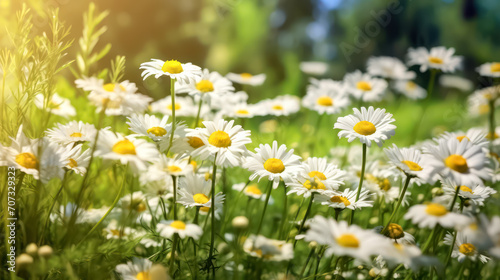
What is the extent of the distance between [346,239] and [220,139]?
420mm

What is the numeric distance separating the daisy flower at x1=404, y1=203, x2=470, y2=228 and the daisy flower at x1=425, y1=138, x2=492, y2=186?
0.10m

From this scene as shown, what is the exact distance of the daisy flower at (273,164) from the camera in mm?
1121

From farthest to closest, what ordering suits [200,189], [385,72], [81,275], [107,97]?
[385,72]
[200,189]
[81,275]
[107,97]

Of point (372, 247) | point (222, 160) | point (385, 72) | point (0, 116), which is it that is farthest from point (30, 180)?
point (385, 72)

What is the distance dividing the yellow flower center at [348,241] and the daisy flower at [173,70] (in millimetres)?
Result: 562

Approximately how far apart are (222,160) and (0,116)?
0.56m

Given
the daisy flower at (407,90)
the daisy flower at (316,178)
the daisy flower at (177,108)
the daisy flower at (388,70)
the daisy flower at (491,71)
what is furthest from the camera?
the daisy flower at (407,90)

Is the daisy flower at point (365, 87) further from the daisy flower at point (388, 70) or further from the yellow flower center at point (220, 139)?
the yellow flower center at point (220, 139)

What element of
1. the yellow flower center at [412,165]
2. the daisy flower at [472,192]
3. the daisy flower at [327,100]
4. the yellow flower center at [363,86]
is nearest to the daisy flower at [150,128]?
the yellow flower center at [412,165]

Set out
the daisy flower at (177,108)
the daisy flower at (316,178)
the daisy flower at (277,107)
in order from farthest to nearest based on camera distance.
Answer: the daisy flower at (277,107) < the daisy flower at (177,108) < the daisy flower at (316,178)

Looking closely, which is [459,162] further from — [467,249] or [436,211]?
[467,249]

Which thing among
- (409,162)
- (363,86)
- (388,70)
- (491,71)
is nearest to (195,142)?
(409,162)

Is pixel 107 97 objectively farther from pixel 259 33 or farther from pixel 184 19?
pixel 259 33

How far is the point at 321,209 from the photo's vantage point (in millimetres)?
1690
